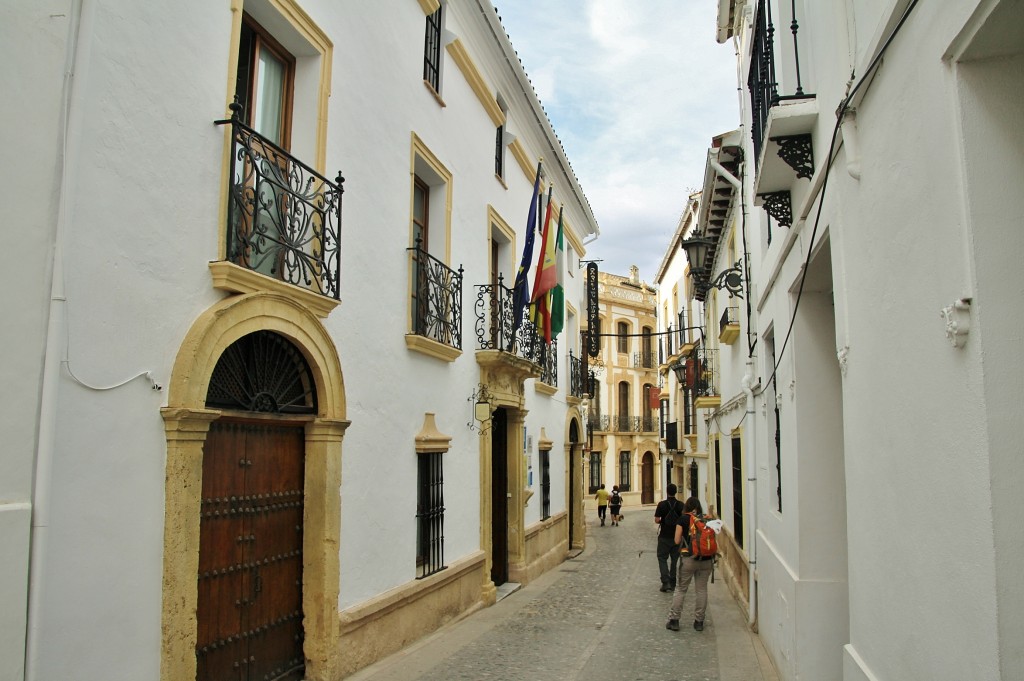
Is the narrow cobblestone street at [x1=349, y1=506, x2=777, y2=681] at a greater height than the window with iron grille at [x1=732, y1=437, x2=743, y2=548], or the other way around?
the window with iron grille at [x1=732, y1=437, x2=743, y2=548]

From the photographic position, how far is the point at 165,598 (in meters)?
4.80

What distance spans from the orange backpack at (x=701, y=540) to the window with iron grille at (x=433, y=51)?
6.52 meters

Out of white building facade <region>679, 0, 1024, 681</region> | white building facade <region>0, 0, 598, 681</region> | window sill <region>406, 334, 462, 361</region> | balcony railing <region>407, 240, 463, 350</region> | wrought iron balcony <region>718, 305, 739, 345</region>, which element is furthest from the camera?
wrought iron balcony <region>718, 305, 739, 345</region>

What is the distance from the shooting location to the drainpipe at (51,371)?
387 cm

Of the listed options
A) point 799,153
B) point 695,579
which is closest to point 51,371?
point 799,153

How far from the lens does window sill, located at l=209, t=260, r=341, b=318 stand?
5336mm

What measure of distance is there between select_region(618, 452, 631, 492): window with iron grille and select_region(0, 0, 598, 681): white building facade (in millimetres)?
29251

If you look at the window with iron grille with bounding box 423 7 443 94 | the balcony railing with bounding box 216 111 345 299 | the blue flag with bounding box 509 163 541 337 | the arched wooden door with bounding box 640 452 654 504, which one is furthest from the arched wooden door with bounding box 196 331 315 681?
the arched wooden door with bounding box 640 452 654 504

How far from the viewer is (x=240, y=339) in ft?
19.2

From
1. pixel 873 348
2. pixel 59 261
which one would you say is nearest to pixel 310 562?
pixel 59 261

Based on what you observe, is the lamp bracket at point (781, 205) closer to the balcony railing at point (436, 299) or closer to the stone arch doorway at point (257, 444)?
the stone arch doorway at point (257, 444)

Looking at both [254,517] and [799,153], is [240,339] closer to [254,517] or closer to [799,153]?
[254,517]

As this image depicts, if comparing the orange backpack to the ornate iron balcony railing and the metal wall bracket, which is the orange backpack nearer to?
the metal wall bracket

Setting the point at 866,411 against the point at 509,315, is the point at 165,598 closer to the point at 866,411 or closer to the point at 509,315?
the point at 866,411
